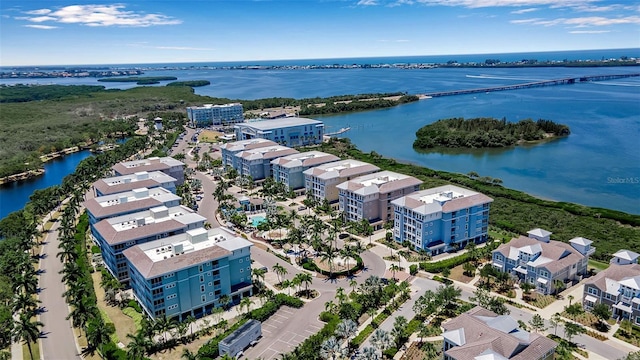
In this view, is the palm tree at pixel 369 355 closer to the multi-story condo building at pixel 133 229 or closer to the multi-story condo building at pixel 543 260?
the multi-story condo building at pixel 543 260

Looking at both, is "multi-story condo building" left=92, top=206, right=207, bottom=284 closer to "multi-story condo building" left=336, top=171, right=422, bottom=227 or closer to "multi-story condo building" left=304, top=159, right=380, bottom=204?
"multi-story condo building" left=336, top=171, right=422, bottom=227

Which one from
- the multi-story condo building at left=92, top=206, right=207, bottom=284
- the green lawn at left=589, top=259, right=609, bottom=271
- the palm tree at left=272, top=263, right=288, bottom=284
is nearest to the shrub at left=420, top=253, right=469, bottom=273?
the green lawn at left=589, top=259, right=609, bottom=271

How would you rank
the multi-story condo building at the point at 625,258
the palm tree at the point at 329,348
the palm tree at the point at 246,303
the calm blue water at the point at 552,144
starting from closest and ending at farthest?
the palm tree at the point at 329,348
the palm tree at the point at 246,303
the multi-story condo building at the point at 625,258
the calm blue water at the point at 552,144

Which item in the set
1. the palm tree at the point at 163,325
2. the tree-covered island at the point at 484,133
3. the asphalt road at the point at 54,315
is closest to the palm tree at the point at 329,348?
the palm tree at the point at 163,325

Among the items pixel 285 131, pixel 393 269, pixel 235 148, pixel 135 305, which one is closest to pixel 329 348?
pixel 393 269

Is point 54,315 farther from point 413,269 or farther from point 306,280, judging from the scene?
point 413,269

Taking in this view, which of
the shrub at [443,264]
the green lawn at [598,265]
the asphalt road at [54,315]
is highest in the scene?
the shrub at [443,264]
